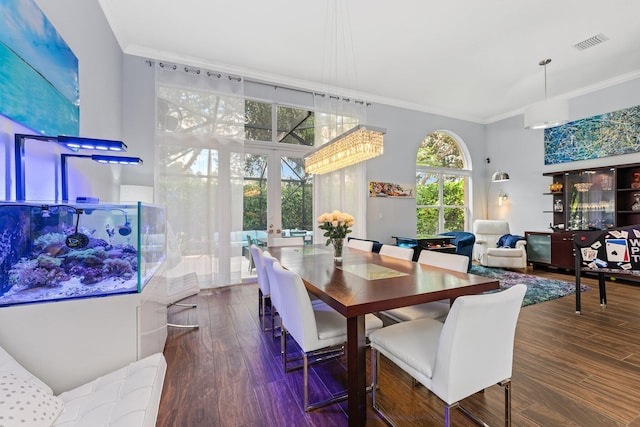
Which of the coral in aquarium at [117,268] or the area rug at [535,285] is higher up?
the coral in aquarium at [117,268]

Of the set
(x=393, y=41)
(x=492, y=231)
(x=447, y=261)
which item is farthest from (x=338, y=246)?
(x=492, y=231)

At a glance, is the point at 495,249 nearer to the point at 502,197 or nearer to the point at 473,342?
the point at 502,197

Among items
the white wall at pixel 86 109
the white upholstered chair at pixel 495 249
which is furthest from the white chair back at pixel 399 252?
the white upholstered chair at pixel 495 249

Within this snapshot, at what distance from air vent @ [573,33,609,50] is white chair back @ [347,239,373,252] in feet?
12.9

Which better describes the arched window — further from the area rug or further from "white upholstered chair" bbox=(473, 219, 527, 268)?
the area rug

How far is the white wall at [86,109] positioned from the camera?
1.71 meters

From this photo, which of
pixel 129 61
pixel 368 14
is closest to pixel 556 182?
pixel 368 14

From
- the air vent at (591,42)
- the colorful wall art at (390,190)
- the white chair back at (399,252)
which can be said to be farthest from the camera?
the colorful wall art at (390,190)

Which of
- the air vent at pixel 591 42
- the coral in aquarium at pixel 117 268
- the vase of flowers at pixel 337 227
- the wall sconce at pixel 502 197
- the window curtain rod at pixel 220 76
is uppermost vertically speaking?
the air vent at pixel 591 42

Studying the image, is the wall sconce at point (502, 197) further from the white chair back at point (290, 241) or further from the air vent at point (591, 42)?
the white chair back at point (290, 241)

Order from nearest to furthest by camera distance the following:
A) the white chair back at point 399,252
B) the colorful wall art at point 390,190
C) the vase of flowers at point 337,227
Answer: the vase of flowers at point 337,227
the white chair back at point 399,252
the colorful wall art at point 390,190

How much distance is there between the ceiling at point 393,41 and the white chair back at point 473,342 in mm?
3183

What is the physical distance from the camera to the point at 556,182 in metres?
5.45

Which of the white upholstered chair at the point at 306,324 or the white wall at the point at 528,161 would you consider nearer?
the white upholstered chair at the point at 306,324
